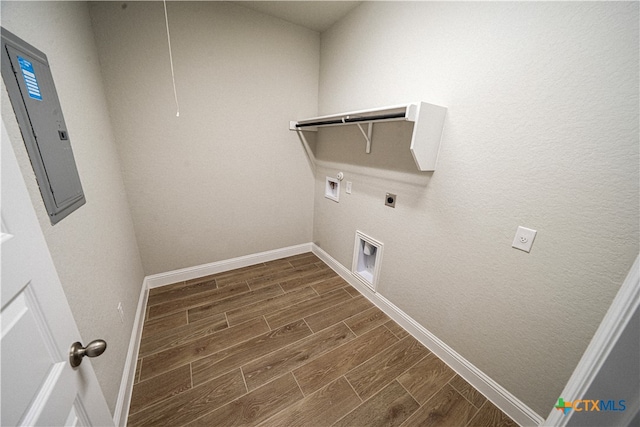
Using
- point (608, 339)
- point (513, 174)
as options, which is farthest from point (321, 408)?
point (513, 174)

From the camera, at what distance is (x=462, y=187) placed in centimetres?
135

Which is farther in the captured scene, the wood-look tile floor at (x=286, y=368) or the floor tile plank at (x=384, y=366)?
the floor tile plank at (x=384, y=366)

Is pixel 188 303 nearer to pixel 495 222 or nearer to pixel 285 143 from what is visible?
pixel 285 143

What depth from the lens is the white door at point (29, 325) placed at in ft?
1.27

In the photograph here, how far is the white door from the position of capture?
387mm

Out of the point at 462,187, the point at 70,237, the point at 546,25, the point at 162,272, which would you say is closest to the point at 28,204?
the point at 70,237

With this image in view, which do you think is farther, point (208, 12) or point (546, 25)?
point (208, 12)

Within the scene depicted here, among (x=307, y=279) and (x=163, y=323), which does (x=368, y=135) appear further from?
(x=163, y=323)

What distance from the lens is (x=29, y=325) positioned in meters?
0.44

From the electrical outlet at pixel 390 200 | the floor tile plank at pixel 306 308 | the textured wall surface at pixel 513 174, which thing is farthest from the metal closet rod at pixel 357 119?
the floor tile plank at pixel 306 308

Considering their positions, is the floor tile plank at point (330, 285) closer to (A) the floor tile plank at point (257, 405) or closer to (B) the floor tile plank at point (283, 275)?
(B) the floor tile plank at point (283, 275)

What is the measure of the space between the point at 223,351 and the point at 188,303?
693mm

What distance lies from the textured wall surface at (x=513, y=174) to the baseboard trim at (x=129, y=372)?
6.10 ft

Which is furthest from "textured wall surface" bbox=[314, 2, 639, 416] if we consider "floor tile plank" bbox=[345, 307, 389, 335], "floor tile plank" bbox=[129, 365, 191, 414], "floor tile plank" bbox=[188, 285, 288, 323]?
"floor tile plank" bbox=[129, 365, 191, 414]
